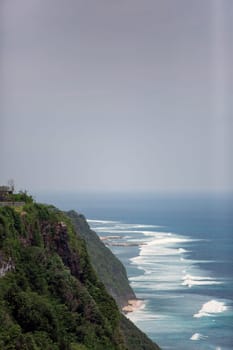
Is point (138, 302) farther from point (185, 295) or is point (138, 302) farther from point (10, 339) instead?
point (10, 339)

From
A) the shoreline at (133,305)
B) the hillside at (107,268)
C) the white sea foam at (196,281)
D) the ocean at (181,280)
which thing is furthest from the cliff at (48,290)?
the white sea foam at (196,281)

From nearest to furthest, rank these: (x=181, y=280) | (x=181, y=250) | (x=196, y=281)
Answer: (x=181, y=280)
(x=196, y=281)
(x=181, y=250)

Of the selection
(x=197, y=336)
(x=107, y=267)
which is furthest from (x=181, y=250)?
(x=197, y=336)

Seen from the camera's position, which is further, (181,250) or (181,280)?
(181,250)

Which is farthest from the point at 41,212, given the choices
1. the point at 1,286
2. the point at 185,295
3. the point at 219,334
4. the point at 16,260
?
the point at 185,295

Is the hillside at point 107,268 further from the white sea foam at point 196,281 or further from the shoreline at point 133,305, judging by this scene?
the white sea foam at point 196,281

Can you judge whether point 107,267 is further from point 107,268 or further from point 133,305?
point 133,305

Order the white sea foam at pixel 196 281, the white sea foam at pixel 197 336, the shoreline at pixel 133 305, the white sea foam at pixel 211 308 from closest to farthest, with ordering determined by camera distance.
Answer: the white sea foam at pixel 197 336, the white sea foam at pixel 211 308, the shoreline at pixel 133 305, the white sea foam at pixel 196 281
